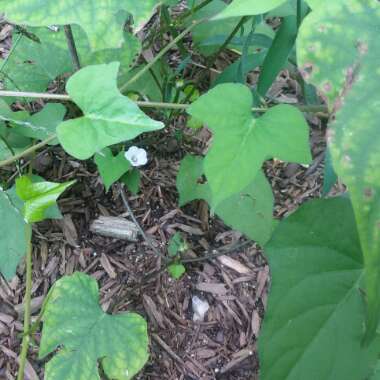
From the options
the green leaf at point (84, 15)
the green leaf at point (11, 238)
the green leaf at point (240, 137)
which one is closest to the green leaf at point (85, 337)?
the green leaf at point (11, 238)

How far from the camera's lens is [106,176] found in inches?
51.3

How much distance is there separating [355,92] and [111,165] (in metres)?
0.82

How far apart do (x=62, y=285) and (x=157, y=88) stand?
2.22 feet

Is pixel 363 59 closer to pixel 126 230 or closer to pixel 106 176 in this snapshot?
pixel 106 176

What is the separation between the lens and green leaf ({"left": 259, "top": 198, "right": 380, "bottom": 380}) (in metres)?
1.02

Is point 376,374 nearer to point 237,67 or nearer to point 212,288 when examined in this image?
point 212,288

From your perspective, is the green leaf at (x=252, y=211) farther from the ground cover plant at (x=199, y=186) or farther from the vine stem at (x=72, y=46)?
the vine stem at (x=72, y=46)

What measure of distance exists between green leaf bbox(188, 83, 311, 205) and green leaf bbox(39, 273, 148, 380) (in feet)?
1.51

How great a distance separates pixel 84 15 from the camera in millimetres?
876

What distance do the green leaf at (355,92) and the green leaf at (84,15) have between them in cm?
35

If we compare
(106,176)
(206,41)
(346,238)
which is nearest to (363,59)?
(346,238)

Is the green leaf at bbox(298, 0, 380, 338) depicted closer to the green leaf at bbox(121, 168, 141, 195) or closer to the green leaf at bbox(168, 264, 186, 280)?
the green leaf at bbox(168, 264, 186, 280)

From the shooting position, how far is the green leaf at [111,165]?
131 centimetres

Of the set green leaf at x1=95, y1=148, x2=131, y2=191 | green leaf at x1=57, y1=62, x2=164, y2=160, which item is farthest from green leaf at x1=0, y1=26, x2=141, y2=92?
green leaf at x1=57, y1=62, x2=164, y2=160
